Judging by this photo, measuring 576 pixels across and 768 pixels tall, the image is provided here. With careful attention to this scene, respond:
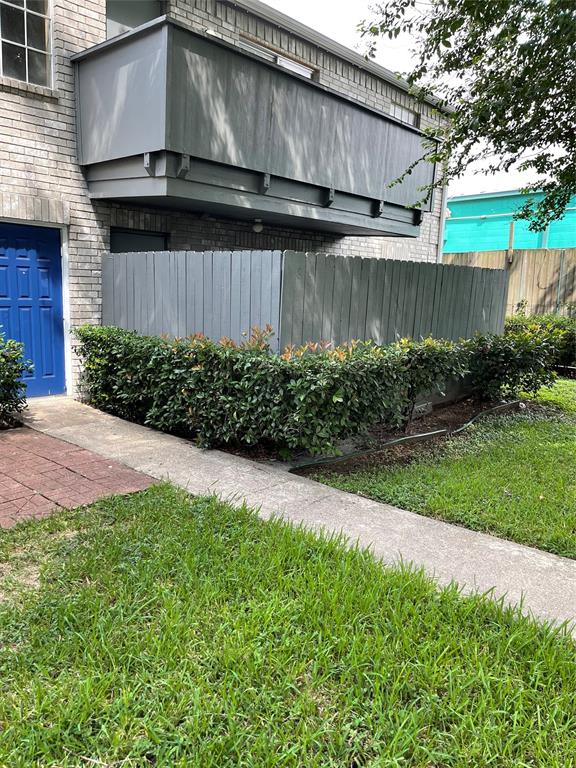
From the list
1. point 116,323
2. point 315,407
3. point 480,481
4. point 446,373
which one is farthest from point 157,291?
point 480,481

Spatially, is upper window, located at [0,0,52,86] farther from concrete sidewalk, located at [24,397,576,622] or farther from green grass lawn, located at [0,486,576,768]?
green grass lawn, located at [0,486,576,768]

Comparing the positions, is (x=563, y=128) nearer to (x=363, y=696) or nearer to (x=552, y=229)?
(x=363, y=696)

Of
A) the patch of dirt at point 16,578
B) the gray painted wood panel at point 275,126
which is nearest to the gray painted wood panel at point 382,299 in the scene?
the gray painted wood panel at point 275,126

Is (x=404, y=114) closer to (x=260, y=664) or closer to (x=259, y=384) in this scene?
(x=259, y=384)

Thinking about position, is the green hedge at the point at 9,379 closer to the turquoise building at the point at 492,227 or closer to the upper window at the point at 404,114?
the upper window at the point at 404,114

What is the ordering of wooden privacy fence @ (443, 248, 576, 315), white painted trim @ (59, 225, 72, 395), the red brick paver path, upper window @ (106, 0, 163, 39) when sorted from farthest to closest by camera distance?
wooden privacy fence @ (443, 248, 576, 315) → upper window @ (106, 0, 163, 39) → white painted trim @ (59, 225, 72, 395) → the red brick paver path

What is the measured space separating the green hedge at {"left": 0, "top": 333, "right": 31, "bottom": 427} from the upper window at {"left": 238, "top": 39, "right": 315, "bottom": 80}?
20.0 ft

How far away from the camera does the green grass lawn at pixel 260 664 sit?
2.02 meters

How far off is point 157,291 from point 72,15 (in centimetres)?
380

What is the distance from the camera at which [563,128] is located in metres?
7.12

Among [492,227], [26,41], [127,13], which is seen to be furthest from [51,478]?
[492,227]

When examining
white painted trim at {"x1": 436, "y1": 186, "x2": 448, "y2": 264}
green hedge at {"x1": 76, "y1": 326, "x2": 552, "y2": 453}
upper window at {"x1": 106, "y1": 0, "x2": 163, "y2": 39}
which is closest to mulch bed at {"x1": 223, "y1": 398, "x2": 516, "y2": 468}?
green hedge at {"x1": 76, "y1": 326, "x2": 552, "y2": 453}

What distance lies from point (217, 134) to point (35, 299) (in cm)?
317

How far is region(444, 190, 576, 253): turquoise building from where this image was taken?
2448 centimetres
